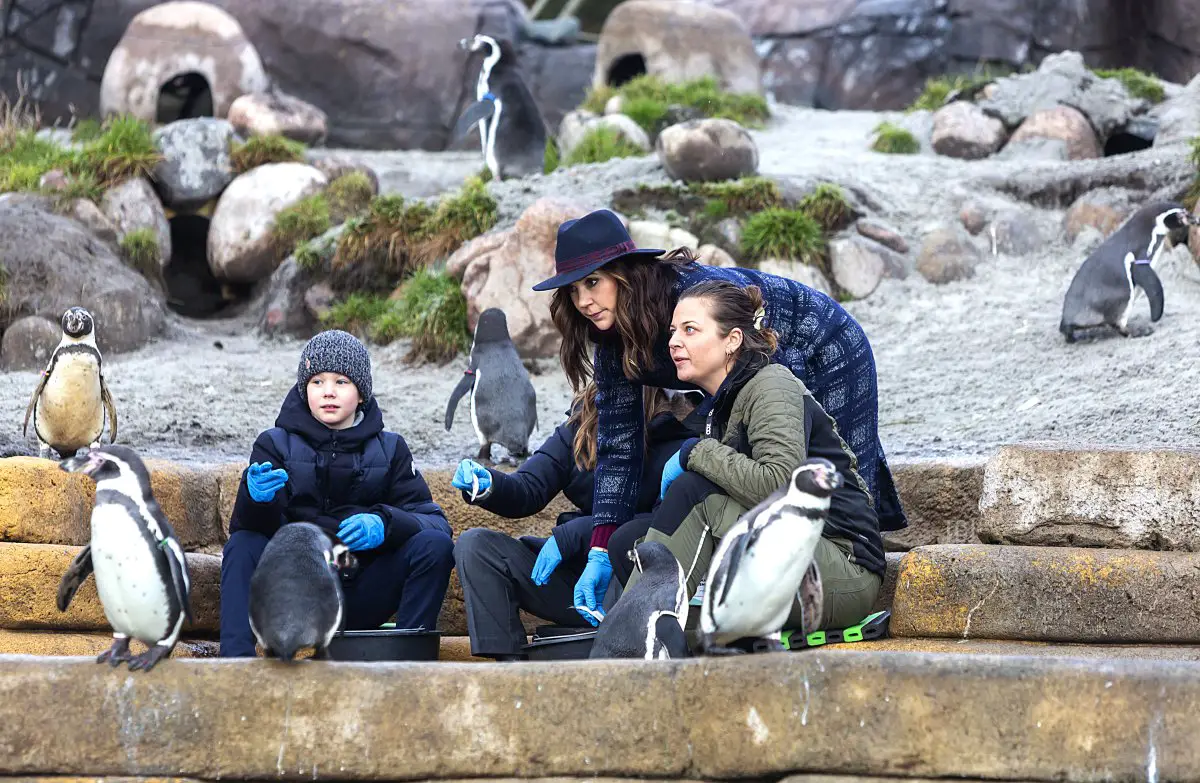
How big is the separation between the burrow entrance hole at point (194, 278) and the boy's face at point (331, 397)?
23.7 ft

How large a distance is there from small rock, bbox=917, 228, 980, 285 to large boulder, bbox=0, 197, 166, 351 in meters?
4.87

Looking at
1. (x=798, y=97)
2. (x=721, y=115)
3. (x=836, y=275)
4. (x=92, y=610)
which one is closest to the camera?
(x=92, y=610)

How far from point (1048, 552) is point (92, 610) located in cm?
272

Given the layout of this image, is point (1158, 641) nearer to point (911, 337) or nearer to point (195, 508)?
point (195, 508)

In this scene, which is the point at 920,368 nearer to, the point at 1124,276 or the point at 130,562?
the point at 1124,276

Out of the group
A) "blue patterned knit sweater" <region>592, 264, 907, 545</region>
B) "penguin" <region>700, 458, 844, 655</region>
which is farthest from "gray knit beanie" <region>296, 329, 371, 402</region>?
"penguin" <region>700, 458, 844, 655</region>

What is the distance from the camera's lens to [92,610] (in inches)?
163

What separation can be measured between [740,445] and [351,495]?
1195 mm

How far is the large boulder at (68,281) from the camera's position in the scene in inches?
324

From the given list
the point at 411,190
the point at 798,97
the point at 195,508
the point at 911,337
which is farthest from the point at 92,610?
the point at 798,97

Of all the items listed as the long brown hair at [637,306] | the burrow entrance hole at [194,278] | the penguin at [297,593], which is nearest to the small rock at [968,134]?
the burrow entrance hole at [194,278]

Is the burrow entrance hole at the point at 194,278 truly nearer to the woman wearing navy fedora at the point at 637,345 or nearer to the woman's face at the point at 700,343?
the woman wearing navy fedora at the point at 637,345

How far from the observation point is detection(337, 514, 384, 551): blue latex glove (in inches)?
149

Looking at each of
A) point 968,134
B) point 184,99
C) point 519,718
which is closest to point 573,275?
point 519,718
